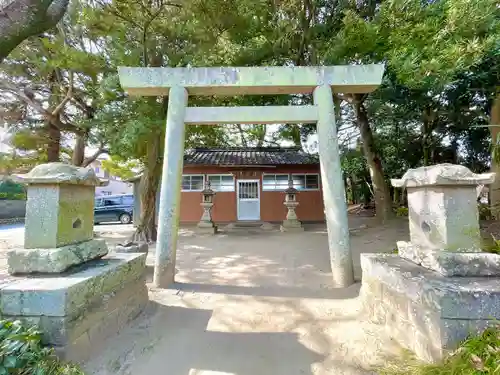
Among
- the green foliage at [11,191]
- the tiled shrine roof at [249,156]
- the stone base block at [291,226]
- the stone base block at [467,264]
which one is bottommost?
the stone base block at [291,226]

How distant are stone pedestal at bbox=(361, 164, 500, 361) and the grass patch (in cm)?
6

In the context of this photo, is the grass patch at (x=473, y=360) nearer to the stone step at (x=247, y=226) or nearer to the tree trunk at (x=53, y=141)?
the stone step at (x=247, y=226)

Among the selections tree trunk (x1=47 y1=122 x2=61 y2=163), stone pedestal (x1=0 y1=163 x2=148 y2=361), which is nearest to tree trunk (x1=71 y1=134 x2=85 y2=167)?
tree trunk (x1=47 y1=122 x2=61 y2=163)

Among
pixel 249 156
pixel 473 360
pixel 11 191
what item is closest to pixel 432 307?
pixel 473 360

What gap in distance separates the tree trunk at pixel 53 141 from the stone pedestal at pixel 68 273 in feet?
24.6

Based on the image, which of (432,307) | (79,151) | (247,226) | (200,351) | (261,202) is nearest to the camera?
(432,307)

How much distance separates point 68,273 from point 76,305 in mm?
433

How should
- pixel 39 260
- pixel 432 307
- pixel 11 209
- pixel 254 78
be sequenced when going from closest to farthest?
pixel 432 307 → pixel 39 260 → pixel 254 78 → pixel 11 209

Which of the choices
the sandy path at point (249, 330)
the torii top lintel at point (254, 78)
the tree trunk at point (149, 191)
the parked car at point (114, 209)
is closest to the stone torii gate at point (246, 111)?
the torii top lintel at point (254, 78)

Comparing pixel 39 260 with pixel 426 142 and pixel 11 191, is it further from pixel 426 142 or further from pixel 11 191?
pixel 11 191

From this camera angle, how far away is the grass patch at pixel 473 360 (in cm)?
174

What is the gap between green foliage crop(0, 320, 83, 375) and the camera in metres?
1.70

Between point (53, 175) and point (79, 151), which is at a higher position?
point (79, 151)

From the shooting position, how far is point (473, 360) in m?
1.79
